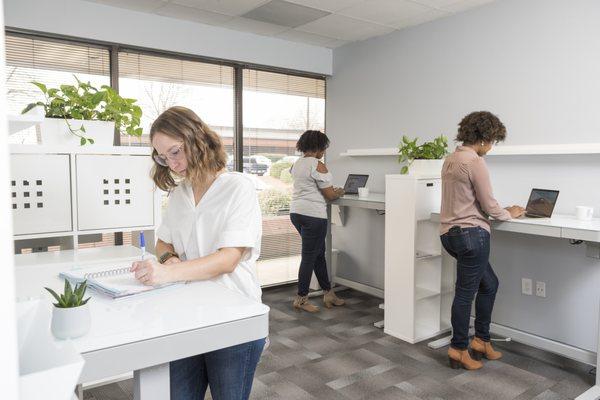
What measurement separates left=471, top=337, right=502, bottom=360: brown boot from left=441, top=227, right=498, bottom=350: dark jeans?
9 cm

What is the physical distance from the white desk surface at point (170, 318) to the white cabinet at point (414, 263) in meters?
2.06

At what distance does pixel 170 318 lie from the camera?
102 centimetres

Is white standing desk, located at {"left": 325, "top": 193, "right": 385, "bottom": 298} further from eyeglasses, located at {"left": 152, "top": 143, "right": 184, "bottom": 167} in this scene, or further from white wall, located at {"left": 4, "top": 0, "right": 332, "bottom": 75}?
eyeglasses, located at {"left": 152, "top": 143, "right": 184, "bottom": 167}

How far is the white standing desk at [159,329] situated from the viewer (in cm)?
88

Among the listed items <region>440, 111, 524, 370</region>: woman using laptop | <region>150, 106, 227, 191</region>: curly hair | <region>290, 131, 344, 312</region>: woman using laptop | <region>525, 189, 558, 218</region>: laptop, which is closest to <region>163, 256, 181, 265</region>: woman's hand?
<region>150, 106, 227, 191</region>: curly hair

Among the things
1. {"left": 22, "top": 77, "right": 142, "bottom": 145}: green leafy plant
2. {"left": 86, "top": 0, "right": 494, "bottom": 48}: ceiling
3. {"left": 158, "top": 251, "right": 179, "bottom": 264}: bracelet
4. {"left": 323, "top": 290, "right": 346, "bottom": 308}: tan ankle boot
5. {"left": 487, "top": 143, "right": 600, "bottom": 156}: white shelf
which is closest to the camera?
{"left": 158, "top": 251, "right": 179, "bottom": 264}: bracelet

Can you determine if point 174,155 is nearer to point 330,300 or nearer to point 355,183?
point 330,300

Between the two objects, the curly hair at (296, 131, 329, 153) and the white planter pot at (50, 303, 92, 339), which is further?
the curly hair at (296, 131, 329, 153)

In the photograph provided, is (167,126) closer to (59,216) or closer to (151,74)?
(59,216)

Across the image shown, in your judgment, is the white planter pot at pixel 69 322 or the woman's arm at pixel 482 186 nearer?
the white planter pot at pixel 69 322

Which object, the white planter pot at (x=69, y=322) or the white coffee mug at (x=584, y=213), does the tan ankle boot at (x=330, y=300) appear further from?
the white planter pot at (x=69, y=322)

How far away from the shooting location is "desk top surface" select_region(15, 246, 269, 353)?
2.99 ft

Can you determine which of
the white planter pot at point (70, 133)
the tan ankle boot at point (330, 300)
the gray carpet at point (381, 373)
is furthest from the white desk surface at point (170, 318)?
the tan ankle boot at point (330, 300)

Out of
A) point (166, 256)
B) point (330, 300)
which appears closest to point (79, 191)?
point (166, 256)
